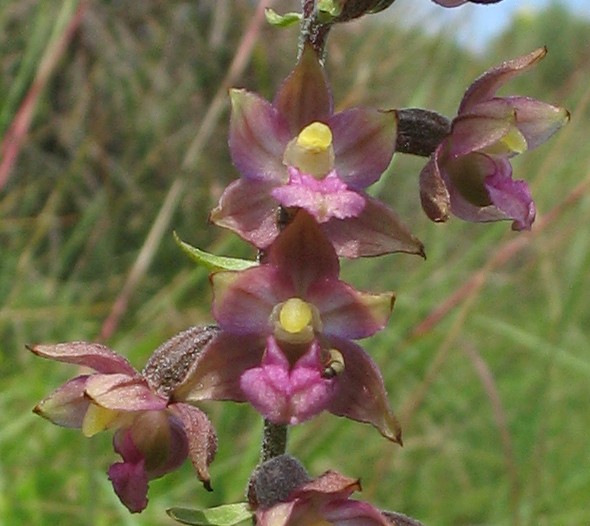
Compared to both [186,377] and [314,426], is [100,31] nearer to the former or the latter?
[314,426]

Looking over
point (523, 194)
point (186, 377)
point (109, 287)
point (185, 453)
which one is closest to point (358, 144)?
point (523, 194)

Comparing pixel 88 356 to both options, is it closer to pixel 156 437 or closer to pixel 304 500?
pixel 156 437

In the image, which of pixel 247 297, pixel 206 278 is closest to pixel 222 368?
pixel 247 297

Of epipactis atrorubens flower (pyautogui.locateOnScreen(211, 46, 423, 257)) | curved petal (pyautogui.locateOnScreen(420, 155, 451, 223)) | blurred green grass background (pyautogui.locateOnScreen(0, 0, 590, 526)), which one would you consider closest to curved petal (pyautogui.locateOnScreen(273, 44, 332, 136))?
epipactis atrorubens flower (pyautogui.locateOnScreen(211, 46, 423, 257))

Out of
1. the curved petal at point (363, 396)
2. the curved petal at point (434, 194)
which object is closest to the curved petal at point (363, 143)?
the curved petal at point (434, 194)

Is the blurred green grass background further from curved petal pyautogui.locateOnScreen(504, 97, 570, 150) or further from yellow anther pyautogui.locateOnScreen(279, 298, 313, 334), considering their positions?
curved petal pyautogui.locateOnScreen(504, 97, 570, 150)

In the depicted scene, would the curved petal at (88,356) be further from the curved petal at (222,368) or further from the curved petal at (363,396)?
the curved petal at (363,396)
